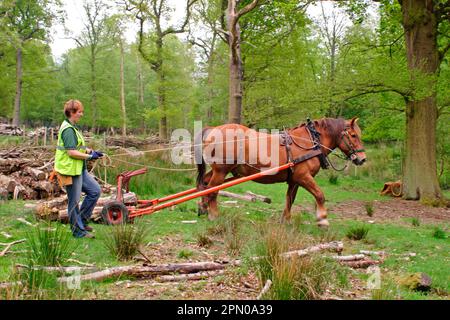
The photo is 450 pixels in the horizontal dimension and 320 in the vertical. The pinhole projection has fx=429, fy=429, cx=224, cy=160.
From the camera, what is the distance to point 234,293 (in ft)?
12.8

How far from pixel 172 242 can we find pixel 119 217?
1124mm

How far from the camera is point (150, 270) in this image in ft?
13.9

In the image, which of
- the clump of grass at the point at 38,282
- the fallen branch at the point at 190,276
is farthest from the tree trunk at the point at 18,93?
the fallen branch at the point at 190,276

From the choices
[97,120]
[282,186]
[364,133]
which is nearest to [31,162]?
[282,186]

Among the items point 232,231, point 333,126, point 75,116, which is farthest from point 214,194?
point 75,116

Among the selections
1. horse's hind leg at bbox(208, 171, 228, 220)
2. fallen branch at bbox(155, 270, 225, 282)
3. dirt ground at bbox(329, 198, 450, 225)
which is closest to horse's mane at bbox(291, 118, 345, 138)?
horse's hind leg at bbox(208, 171, 228, 220)

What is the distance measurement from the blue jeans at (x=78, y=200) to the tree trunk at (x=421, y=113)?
9.64m

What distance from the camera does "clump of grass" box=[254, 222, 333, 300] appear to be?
359 centimetres

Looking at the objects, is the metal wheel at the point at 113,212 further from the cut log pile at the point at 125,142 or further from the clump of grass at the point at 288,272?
the cut log pile at the point at 125,142

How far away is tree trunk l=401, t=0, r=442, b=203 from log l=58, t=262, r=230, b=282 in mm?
9630

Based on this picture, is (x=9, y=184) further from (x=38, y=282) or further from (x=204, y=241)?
(x=38, y=282)

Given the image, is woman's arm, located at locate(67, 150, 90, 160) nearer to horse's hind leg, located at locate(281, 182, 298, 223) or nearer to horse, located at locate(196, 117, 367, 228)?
horse, located at locate(196, 117, 367, 228)

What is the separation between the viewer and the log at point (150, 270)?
13.1 feet

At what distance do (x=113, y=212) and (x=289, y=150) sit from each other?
10.2 feet
